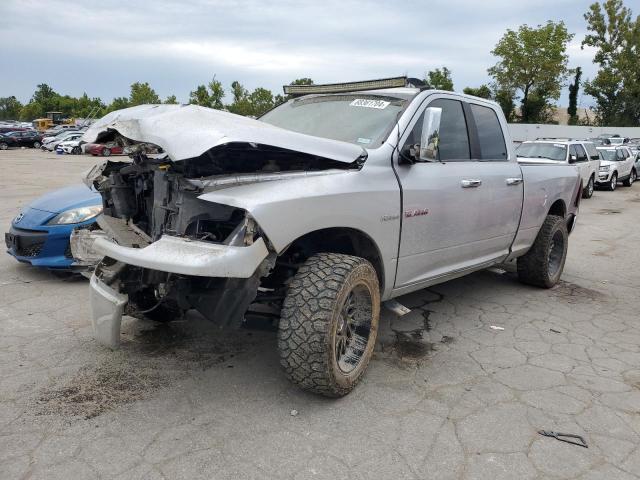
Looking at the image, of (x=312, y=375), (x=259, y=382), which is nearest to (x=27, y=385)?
(x=259, y=382)

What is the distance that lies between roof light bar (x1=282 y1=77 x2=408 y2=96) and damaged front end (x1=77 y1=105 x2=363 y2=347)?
1.08 metres

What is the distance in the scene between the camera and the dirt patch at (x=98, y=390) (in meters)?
3.08

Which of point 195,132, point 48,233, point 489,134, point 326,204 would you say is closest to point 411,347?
point 326,204

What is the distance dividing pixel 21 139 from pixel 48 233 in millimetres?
41323

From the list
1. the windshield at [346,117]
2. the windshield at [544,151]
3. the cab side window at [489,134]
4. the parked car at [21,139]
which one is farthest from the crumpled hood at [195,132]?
the parked car at [21,139]

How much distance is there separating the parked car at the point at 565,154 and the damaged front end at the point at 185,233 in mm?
13088

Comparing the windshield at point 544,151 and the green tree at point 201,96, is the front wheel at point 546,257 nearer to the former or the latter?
the windshield at point 544,151

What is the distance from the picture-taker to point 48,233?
17.5ft

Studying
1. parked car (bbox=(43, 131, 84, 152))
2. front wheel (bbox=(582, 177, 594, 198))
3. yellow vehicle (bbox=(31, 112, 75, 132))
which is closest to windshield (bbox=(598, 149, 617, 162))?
front wheel (bbox=(582, 177, 594, 198))

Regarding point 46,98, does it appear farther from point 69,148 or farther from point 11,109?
point 69,148

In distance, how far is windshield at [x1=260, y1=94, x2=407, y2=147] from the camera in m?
3.83

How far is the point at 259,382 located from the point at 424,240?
154 centimetres

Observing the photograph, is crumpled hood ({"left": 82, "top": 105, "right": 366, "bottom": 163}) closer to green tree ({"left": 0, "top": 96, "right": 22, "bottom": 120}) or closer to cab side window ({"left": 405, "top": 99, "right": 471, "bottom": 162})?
cab side window ({"left": 405, "top": 99, "right": 471, "bottom": 162})

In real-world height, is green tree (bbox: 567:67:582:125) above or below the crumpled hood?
above
